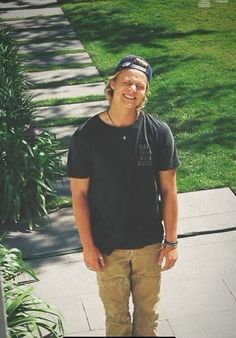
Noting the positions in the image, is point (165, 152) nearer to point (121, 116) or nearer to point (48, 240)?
point (121, 116)

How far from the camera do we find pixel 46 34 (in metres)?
12.0

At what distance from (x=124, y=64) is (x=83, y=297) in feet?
6.83

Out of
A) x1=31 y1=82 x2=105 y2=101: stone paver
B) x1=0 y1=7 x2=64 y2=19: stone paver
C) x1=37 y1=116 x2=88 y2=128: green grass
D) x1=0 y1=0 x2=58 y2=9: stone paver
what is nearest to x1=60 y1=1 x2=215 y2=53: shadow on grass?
x1=0 y1=7 x2=64 y2=19: stone paver

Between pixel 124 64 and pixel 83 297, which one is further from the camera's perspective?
pixel 83 297

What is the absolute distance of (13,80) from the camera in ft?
26.5

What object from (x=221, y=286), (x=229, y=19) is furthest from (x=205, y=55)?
(x=221, y=286)

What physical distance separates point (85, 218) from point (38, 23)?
9927 millimetres

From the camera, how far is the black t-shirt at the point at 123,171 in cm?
327

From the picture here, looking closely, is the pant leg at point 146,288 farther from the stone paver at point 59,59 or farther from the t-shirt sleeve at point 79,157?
the stone paver at point 59,59

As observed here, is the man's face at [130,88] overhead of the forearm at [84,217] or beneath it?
overhead

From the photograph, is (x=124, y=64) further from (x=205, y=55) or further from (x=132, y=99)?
(x=205, y=55)

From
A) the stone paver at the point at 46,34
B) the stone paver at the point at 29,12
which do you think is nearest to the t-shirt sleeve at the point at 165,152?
the stone paver at the point at 46,34

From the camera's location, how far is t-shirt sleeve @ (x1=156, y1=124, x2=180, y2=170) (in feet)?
10.9

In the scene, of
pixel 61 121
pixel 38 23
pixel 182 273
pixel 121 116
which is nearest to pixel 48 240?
pixel 182 273
